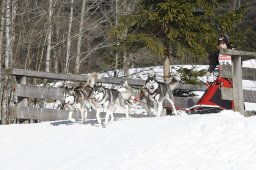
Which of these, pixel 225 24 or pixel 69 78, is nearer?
pixel 69 78

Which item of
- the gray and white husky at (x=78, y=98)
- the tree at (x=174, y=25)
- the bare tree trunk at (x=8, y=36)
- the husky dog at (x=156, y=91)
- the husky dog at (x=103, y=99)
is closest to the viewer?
the husky dog at (x=103, y=99)

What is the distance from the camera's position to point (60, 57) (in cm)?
2494

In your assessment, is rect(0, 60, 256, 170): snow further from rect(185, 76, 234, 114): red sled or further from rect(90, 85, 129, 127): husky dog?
rect(185, 76, 234, 114): red sled

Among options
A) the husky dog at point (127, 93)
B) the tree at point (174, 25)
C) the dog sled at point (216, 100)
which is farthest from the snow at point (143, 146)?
the tree at point (174, 25)

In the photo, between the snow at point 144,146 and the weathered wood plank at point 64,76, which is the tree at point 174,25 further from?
the snow at point 144,146

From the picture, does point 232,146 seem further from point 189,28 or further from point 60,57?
point 60,57

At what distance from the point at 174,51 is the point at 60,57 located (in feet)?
29.0

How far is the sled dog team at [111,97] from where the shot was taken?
1072 cm

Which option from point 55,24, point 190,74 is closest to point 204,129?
point 190,74

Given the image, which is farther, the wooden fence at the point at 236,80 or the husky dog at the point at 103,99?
the husky dog at the point at 103,99

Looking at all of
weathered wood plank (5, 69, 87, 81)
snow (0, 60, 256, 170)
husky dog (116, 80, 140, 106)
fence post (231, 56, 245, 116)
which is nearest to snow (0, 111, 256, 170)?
snow (0, 60, 256, 170)

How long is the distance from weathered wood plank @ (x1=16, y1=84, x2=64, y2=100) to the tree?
13.3 feet

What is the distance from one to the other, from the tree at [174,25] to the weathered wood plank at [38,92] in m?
4.06

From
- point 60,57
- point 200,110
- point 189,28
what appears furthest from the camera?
point 60,57
